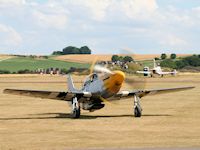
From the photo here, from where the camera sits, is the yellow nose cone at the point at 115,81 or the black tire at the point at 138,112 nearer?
the yellow nose cone at the point at 115,81

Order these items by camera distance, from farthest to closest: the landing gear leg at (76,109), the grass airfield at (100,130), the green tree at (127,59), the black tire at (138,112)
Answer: the black tire at (138,112)
the landing gear leg at (76,109)
the green tree at (127,59)
the grass airfield at (100,130)

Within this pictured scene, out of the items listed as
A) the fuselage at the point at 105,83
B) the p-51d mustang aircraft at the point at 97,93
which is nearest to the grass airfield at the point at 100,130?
the p-51d mustang aircraft at the point at 97,93

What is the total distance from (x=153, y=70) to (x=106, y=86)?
104773mm

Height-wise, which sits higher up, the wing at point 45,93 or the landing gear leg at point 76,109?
the wing at point 45,93

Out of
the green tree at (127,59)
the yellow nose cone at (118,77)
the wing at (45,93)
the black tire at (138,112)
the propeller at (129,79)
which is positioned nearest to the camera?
the yellow nose cone at (118,77)

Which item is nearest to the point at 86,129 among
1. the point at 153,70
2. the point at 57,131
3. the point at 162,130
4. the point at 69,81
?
the point at 57,131

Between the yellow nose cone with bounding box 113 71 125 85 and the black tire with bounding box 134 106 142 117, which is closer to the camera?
the yellow nose cone with bounding box 113 71 125 85

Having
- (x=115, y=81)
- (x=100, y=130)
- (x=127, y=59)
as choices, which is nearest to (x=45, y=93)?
(x=115, y=81)

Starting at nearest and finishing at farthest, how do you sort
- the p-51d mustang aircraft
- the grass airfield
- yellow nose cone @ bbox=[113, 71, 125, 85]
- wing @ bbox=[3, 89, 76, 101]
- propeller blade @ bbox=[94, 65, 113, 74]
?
the grass airfield, yellow nose cone @ bbox=[113, 71, 125, 85], the p-51d mustang aircraft, propeller blade @ bbox=[94, 65, 113, 74], wing @ bbox=[3, 89, 76, 101]

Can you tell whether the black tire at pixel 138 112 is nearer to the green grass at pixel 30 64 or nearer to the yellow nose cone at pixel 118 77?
the yellow nose cone at pixel 118 77

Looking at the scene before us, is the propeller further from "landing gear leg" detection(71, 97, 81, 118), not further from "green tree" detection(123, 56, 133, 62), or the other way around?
"landing gear leg" detection(71, 97, 81, 118)

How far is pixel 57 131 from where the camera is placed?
81.6 ft

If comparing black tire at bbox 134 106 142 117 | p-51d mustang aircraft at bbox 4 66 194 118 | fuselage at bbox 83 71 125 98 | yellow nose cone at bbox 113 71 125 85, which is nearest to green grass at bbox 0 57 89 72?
p-51d mustang aircraft at bbox 4 66 194 118

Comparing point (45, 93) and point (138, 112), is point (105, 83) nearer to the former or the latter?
point (138, 112)
